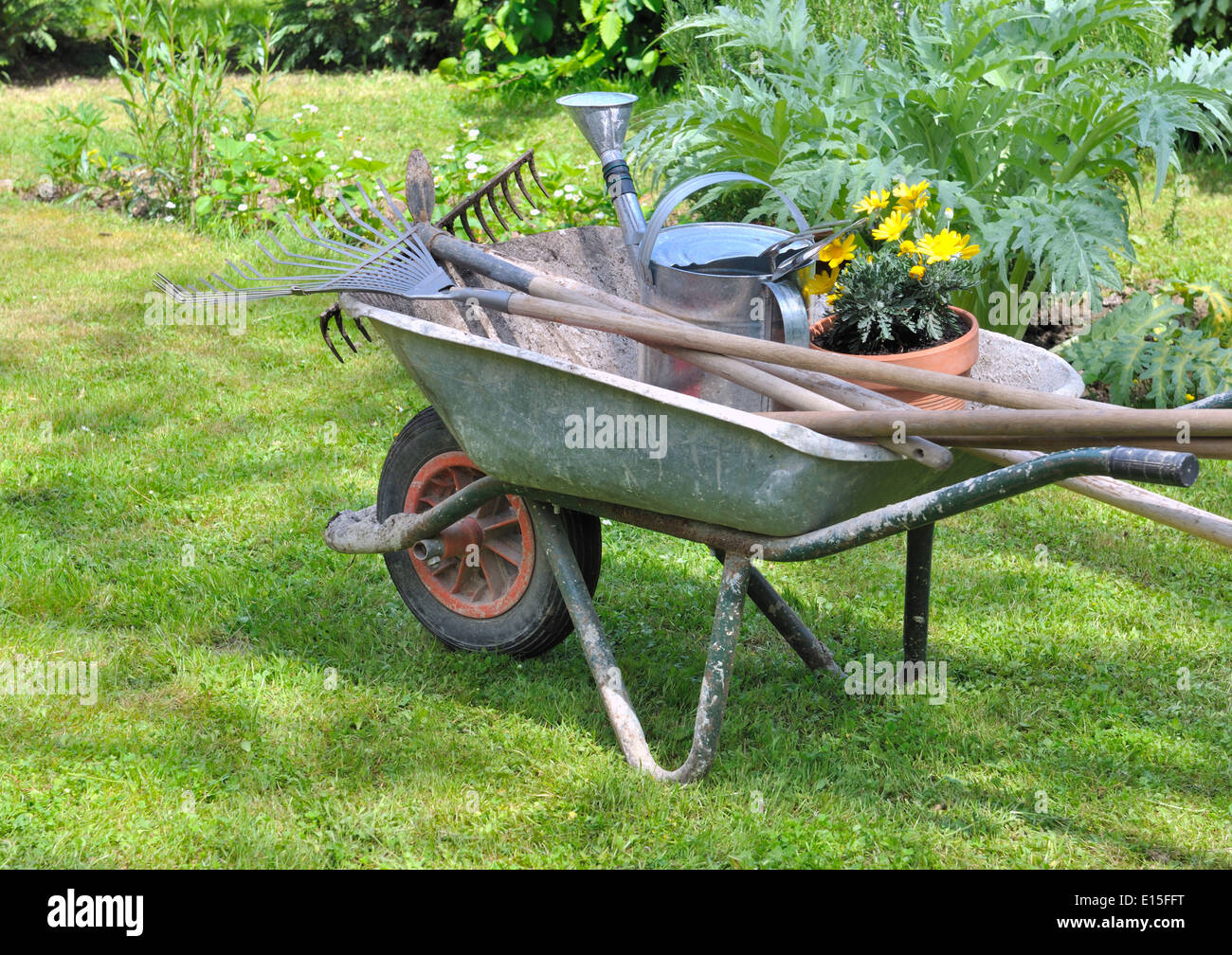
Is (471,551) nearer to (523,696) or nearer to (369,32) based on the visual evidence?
(523,696)

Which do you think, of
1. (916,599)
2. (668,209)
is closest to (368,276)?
(668,209)

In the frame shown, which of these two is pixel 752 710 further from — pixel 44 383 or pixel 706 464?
pixel 44 383

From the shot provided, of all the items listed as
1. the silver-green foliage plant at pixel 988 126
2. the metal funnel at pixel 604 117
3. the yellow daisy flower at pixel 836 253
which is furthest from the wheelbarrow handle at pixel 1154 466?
the silver-green foliage plant at pixel 988 126

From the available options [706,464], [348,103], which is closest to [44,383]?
[706,464]

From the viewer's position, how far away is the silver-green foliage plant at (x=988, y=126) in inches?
144

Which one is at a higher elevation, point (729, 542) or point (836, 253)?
point (836, 253)

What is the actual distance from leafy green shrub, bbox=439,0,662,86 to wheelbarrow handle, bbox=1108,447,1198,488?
608 cm

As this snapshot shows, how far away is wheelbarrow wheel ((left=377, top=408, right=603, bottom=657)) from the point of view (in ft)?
8.75

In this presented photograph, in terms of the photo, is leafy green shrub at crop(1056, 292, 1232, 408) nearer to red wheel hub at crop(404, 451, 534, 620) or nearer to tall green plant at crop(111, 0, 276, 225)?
red wheel hub at crop(404, 451, 534, 620)

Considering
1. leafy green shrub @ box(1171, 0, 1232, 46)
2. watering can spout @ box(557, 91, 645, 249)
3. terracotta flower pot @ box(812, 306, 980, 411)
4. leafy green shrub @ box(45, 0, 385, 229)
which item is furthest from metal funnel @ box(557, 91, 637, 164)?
leafy green shrub @ box(1171, 0, 1232, 46)

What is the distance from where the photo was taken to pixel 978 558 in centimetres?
342

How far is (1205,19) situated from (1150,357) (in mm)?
3486

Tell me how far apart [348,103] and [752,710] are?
6.65 metres

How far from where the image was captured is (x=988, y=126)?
151 inches
